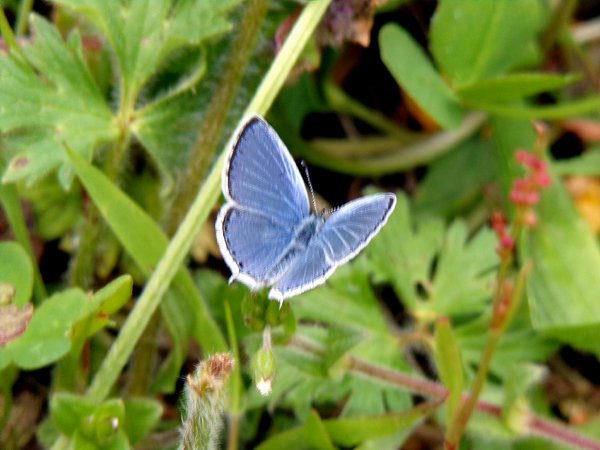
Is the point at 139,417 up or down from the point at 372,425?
up

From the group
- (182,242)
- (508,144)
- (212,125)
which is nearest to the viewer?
(182,242)

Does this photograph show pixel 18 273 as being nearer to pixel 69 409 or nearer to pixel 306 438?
pixel 69 409

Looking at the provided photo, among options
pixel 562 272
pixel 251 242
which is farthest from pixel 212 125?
pixel 562 272

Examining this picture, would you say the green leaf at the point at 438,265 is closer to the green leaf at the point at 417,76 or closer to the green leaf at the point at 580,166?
the green leaf at the point at 417,76

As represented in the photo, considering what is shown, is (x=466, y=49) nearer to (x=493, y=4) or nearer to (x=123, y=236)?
(x=493, y=4)

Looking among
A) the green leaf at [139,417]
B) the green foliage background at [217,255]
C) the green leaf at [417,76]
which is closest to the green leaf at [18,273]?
the green foliage background at [217,255]

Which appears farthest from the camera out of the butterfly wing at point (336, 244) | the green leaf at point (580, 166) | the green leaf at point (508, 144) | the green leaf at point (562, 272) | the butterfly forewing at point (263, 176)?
the green leaf at point (580, 166)

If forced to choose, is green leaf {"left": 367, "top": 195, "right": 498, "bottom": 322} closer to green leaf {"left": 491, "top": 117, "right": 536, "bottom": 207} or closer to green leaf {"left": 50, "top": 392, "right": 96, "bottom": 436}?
green leaf {"left": 491, "top": 117, "right": 536, "bottom": 207}

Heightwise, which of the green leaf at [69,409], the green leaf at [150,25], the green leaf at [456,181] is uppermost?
the green leaf at [150,25]

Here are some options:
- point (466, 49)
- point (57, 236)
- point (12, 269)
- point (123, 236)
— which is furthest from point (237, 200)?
point (466, 49)
